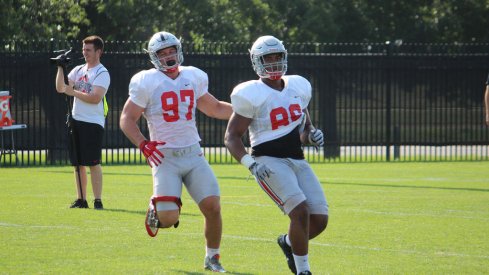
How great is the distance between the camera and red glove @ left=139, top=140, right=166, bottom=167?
29.0 ft

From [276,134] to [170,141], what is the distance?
99 cm

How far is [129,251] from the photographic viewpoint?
31.5 ft

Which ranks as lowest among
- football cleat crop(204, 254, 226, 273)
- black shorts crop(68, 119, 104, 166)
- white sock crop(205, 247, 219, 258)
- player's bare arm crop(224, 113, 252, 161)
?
football cleat crop(204, 254, 226, 273)

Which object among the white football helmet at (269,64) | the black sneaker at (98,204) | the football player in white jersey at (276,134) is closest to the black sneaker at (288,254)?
the football player in white jersey at (276,134)

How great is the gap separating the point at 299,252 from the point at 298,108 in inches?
47.3

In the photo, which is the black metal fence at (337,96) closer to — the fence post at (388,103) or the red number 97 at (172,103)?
the fence post at (388,103)

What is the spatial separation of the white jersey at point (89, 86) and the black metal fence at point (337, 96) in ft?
24.3

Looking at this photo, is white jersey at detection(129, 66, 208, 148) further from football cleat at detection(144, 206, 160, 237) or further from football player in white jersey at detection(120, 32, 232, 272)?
football cleat at detection(144, 206, 160, 237)

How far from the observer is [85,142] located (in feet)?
43.2

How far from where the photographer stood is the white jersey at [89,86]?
1295 centimetres

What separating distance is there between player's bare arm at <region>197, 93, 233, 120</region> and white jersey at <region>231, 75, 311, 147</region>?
2.73 ft


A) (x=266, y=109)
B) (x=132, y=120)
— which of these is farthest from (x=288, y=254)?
(x=132, y=120)

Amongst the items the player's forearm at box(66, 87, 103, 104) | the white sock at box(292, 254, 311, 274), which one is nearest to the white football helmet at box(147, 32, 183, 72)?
the white sock at box(292, 254, 311, 274)

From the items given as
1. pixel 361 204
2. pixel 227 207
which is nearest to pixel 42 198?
pixel 227 207
